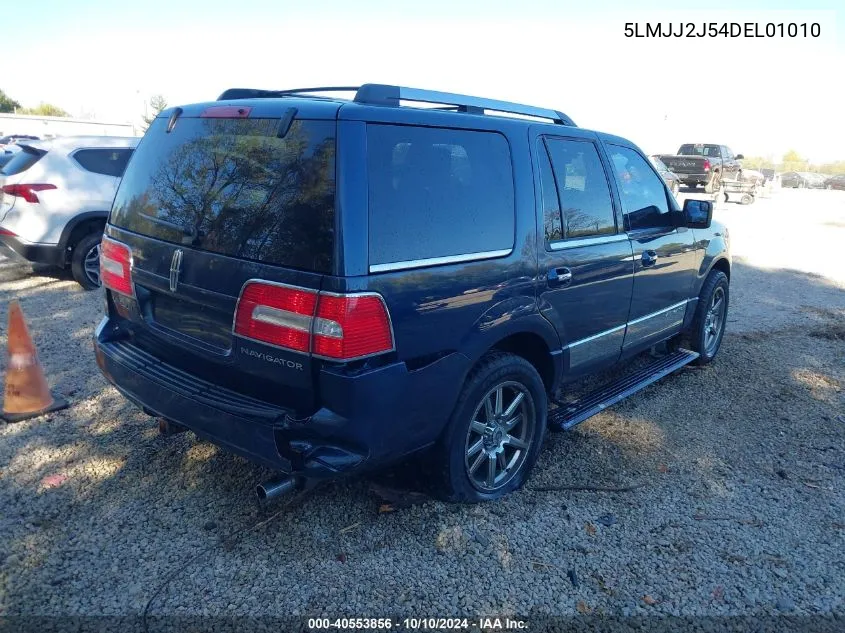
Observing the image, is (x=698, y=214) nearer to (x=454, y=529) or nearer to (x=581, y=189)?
(x=581, y=189)

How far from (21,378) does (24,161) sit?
14.5 ft

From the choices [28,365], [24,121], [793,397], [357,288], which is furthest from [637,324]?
[24,121]

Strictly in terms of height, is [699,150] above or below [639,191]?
above

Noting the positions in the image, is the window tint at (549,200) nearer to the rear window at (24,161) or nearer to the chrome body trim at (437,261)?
the chrome body trim at (437,261)

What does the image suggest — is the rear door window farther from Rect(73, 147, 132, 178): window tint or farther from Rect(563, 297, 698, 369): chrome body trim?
Rect(73, 147, 132, 178): window tint

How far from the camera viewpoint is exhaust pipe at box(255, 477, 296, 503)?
2652mm

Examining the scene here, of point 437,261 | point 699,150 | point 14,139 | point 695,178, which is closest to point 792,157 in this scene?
point 699,150

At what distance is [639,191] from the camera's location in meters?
4.41

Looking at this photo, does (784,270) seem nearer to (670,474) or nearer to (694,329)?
(694,329)

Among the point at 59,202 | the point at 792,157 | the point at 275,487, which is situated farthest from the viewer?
the point at 792,157

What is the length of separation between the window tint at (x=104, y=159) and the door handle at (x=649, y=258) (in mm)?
6305

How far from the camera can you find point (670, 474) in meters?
3.79

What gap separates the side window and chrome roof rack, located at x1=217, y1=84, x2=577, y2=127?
0.51 metres

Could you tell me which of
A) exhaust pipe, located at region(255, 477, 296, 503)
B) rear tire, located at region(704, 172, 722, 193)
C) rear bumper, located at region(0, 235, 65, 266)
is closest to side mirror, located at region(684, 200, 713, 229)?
exhaust pipe, located at region(255, 477, 296, 503)
